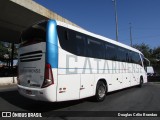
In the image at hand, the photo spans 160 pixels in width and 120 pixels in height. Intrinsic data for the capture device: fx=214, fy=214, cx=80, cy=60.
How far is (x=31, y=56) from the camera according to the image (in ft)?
25.1

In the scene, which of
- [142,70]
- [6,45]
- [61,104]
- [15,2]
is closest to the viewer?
[61,104]

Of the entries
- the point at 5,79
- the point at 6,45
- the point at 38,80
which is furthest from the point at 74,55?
the point at 6,45

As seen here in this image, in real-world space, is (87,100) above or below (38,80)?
below

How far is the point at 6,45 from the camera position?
59.8 meters

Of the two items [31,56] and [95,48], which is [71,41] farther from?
[95,48]

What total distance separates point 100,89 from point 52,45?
3.75 m

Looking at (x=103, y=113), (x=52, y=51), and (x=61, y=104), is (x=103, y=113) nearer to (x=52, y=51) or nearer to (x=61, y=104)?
(x=61, y=104)

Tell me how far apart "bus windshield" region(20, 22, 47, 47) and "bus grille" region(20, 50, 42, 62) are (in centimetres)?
40

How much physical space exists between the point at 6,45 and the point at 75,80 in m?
56.0

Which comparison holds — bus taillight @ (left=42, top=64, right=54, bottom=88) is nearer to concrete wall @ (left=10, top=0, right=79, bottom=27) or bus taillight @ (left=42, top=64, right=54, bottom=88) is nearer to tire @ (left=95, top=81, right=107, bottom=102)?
tire @ (left=95, top=81, right=107, bottom=102)

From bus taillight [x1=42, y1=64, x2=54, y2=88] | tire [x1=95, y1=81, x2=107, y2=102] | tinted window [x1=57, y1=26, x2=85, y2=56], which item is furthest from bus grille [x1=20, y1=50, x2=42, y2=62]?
tire [x1=95, y1=81, x2=107, y2=102]

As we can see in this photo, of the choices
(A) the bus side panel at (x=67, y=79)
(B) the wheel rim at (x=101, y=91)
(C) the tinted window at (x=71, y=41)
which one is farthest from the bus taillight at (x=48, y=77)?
(B) the wheel rim at (x=101, y=91)

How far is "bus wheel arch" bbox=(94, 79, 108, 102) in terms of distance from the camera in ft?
31.3

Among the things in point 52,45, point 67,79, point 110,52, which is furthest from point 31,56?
point 110,52
